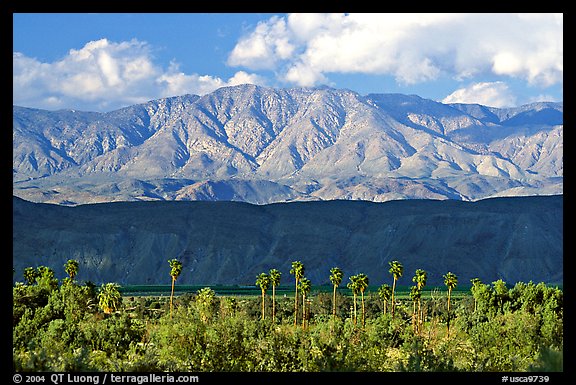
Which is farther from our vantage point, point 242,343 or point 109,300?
point 109,300

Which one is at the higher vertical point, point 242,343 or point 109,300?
point 109,300

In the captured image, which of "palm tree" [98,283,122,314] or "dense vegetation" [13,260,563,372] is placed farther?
"palm tree" [98,283,122,314]

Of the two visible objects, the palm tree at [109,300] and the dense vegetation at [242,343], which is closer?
the dense vegetation at [242,343]

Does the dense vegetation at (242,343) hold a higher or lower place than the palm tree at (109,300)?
lower

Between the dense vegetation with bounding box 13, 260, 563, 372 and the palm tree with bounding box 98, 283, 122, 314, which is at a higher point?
the palm tree with bounding box 98, 283, 122, 314
